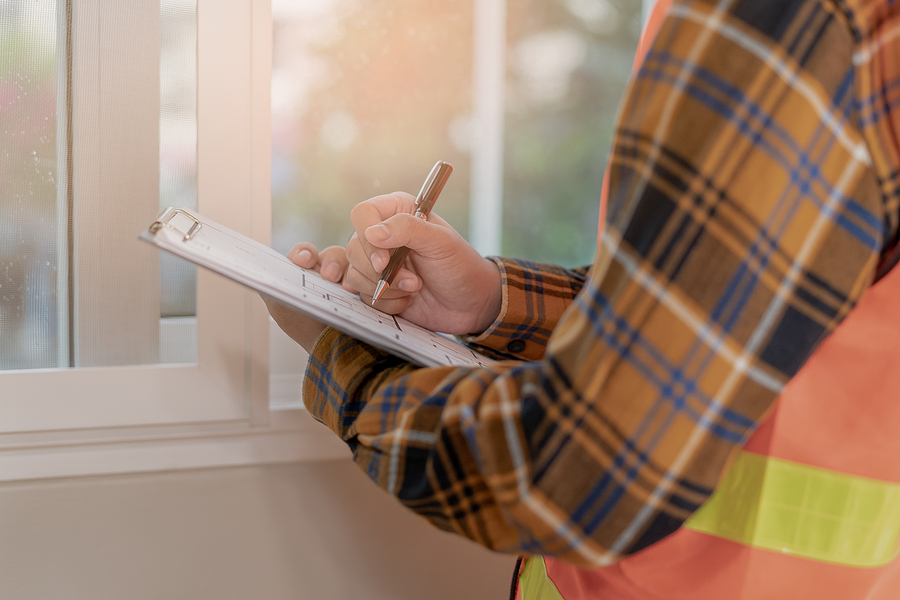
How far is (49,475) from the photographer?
0.80 m

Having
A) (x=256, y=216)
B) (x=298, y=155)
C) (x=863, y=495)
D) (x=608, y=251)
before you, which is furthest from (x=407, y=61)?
(x=863, y=495)

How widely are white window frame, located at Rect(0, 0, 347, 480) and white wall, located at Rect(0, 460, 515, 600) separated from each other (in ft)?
0.12

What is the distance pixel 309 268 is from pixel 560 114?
62 cm

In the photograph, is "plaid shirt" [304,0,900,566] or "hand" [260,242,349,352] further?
"hand" [260,242,349,352]

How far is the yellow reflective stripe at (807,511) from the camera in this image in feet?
1.24

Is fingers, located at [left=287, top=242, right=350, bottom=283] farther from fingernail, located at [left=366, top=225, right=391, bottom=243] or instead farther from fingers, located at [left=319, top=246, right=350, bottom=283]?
fingernail, located at [left=366, top=225, right=391, bottom=243]

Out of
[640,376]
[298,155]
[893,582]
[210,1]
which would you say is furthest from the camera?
[298,155]

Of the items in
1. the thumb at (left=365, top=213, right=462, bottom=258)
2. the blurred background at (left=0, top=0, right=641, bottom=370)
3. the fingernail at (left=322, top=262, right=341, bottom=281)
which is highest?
the blurred background at (left=0, top=0, right=641, bottom=370)

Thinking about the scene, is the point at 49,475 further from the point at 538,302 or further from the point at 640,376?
the point at 640,376

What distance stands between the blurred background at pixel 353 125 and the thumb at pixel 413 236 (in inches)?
14.9

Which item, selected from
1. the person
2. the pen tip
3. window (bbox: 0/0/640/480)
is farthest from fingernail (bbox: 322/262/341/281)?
the person

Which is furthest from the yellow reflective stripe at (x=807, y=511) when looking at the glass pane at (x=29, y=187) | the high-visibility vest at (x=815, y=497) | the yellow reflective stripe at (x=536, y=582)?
the glass pane at (x=29, y=187)

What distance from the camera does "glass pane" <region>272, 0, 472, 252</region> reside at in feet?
3.04

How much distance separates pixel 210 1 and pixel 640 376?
793 mm
